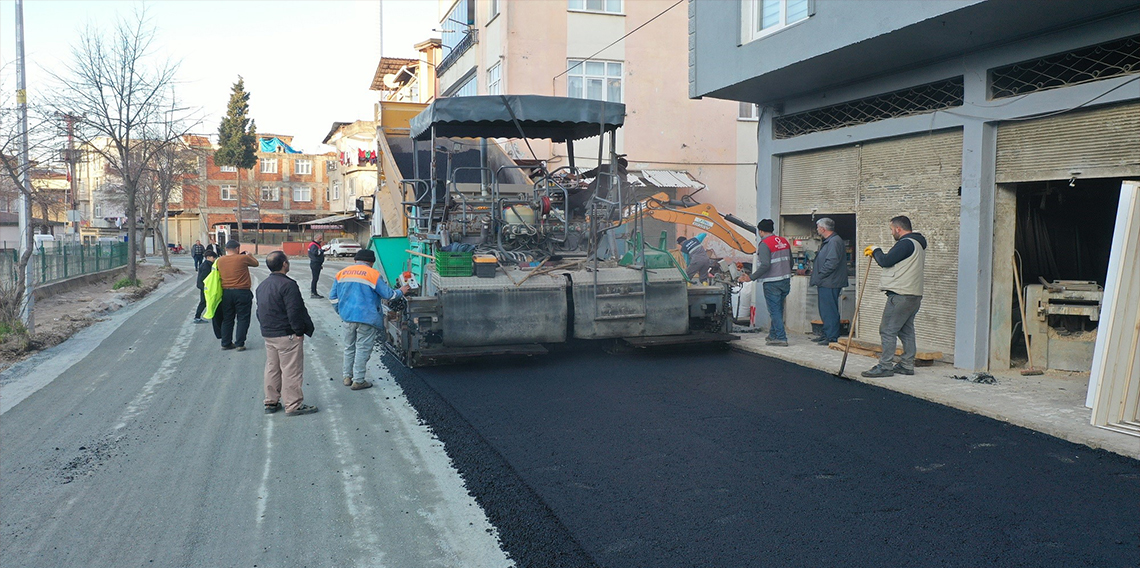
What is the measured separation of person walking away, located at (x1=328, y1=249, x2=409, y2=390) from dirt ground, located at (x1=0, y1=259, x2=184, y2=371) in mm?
4781

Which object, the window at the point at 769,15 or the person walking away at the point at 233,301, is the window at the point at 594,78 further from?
the person walking away at the point at 233,301

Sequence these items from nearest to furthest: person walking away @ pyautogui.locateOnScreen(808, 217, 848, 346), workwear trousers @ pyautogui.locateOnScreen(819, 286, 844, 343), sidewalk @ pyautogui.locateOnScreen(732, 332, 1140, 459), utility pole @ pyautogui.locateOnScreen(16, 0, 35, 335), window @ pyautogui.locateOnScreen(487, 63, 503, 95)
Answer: sidewalk @ pyautogui.locateOnScreen(732, 332, 1140, 459), person walking away @ pyautogui.locateOnScreen(808, 217, 848, 346), workwear trousers @ pyautogui.locateOnScreen(819, 286, 844, 343), utility pole @ pyautogui.locateOnScreen(16, 0, 35, 335), window @ pyautogui.locateOnScreen(487, 63, 503, 95)

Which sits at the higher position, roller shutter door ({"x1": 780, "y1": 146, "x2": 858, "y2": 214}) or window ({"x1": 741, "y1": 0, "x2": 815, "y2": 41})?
window ({"x1": 741, "y1": 0, "x2": 815, "y2": 41})

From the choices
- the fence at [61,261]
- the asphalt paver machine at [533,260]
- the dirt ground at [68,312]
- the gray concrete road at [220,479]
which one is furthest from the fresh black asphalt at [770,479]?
the fence at [61,261]

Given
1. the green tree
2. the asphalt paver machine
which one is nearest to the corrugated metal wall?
the asphalt paver machine

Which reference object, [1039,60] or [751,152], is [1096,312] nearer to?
[1039,60]

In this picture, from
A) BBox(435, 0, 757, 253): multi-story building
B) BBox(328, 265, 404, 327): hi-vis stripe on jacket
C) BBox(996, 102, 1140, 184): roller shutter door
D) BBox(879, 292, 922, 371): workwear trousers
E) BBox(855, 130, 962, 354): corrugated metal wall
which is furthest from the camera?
BBox(435, 0, 757, 253): multi-story building

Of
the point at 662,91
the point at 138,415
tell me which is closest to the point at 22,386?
the point at 138,415

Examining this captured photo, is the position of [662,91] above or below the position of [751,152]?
above

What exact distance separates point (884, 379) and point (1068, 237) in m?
3.66

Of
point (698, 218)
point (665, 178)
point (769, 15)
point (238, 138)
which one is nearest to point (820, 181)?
point (698, 218)

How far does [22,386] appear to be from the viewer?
26.3 ft

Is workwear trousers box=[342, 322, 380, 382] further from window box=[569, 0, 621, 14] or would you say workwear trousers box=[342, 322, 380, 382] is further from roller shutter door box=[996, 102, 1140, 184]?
window box=[569, 0, 621, 14]

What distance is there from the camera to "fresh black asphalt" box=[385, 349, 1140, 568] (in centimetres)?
373
